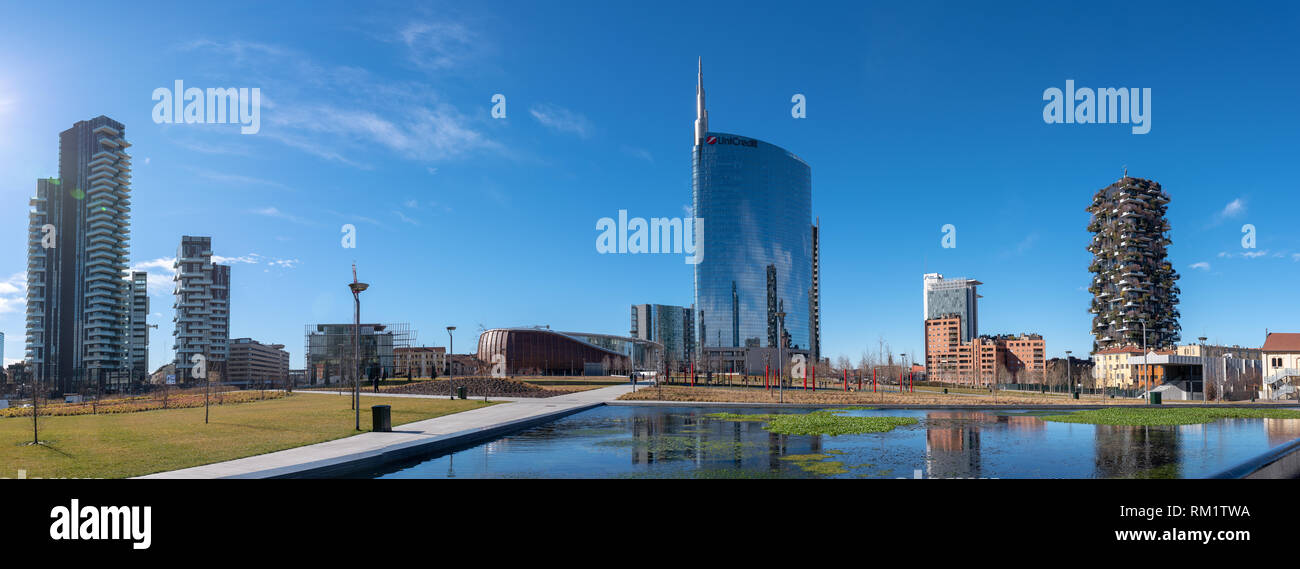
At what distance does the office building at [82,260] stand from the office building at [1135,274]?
181997 millimetres

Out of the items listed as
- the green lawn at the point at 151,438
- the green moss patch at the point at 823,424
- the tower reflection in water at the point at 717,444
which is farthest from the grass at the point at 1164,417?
the green lawn at the point at 151,438

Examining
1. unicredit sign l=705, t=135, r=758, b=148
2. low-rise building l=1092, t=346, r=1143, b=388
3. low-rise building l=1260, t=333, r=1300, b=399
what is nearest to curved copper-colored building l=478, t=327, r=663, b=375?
low-rise building l=1092, t=346, r=1143, b=388

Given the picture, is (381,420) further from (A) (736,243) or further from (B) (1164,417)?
(A) (736,243)

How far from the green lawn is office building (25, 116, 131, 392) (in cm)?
11777

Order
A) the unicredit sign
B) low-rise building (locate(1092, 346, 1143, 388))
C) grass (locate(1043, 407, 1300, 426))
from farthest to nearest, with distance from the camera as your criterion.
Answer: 1. the unicredit sign
2. low-rise building (locate(1092, 346, 1143, 388))
3. grass (locate(1043, 407, 1300, 426))

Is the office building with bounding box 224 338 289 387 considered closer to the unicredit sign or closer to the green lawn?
the unicredit sign

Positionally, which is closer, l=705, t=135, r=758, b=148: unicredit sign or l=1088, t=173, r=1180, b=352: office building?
l=1088, t=173, r=1180, b=352: office building

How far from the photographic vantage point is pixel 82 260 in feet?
391

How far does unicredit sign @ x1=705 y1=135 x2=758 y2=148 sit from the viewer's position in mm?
196375

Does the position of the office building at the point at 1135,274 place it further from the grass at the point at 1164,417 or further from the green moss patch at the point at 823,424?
the green moss patch at the point at 823,424

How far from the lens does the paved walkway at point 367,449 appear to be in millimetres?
13227

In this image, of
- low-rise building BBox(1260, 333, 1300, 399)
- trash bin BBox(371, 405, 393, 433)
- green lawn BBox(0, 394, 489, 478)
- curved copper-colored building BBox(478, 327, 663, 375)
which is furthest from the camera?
curved copper-colored building BBox(478, 327, 663, 375)

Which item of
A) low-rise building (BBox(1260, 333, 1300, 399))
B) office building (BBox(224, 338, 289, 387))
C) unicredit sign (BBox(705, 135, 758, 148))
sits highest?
unicredit sign (BBox(705, 135, 758, 148))
